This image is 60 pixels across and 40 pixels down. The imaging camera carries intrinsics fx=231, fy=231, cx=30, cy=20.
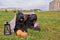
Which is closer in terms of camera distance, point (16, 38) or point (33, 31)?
point (16, 38)

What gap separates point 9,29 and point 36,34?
3.88 ft

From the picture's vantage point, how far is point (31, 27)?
10.8 m

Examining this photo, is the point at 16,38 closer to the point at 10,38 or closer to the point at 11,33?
the point at 10,38

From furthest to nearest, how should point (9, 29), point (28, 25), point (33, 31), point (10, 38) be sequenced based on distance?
point (28, 25), point (33, 31), point (9, 29), point (10, 38)

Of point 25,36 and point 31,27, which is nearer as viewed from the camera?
point 25,36

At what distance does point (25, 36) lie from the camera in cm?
898

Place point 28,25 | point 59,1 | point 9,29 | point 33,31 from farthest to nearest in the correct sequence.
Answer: point 59,1 → point 28,25 → point 33,31 → point 9,29

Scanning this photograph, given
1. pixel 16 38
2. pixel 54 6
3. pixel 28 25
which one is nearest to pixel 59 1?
pixel 54 6

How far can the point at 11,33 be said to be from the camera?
9.53m

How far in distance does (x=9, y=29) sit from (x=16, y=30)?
1.22 ft

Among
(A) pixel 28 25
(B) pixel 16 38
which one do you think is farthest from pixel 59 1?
(B) pixel 16 38

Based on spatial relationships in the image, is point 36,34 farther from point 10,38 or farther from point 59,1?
point 59,1

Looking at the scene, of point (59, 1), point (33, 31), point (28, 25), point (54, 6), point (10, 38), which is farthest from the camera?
point (59, 1)

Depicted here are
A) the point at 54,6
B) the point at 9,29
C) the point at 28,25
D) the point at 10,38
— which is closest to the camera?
the point at 10,38
